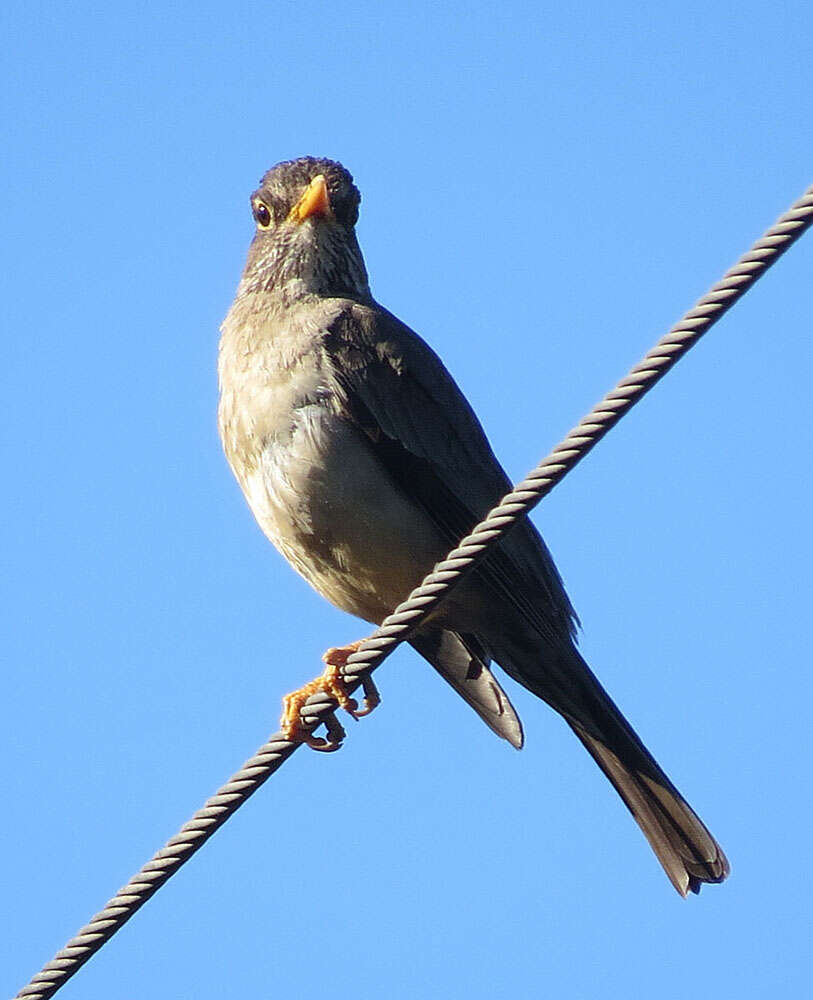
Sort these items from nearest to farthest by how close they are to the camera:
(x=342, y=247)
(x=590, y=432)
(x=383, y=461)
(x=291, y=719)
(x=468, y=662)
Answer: (x=590, y=432) < (x=291, y=719) < (x=383, y=461) < (x=468, y=662) < (x=342, y=247)

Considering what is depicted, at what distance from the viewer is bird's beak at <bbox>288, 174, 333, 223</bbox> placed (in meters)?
7.23

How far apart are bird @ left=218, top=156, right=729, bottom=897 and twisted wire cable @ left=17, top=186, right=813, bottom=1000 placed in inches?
48.9

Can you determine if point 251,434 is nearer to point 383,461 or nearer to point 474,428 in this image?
point 383,461

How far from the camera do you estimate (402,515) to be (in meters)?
6.21

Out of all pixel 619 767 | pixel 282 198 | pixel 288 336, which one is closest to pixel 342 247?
pixel 282 198

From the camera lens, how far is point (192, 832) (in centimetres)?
443

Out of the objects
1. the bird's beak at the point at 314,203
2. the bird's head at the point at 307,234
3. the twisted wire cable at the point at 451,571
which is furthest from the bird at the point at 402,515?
the twisted wire cable at the point at 451,571

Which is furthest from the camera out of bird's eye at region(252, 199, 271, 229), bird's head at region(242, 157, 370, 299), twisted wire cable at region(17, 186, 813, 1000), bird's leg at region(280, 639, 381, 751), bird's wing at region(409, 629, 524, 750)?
bird's eye at region(252, 199, 271, 229)

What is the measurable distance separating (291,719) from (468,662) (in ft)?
3.78

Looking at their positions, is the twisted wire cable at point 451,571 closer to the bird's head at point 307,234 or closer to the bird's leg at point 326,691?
the bird's leg at point 326,691

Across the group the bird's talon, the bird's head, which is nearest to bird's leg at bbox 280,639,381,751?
the bird's talon

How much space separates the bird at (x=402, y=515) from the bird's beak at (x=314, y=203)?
556 millimetres

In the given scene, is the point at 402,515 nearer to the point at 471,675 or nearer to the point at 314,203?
the point at 471,675

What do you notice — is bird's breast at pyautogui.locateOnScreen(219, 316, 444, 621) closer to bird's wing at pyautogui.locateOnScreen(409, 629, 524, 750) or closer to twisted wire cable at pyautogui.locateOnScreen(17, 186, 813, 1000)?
bird's wing at pyautogui.locateOnScreen(409, 629, 524, 750)
